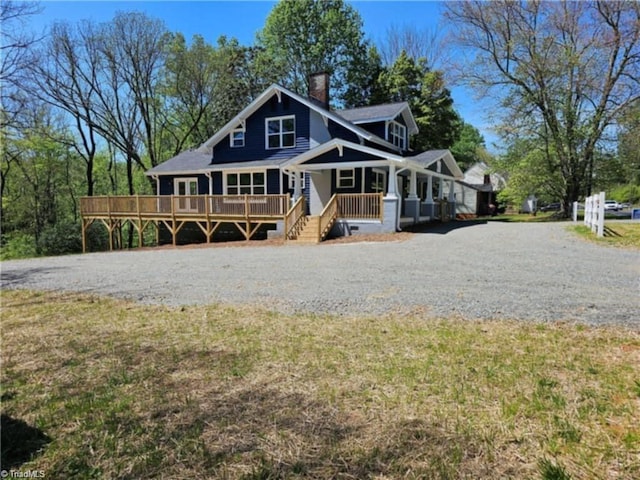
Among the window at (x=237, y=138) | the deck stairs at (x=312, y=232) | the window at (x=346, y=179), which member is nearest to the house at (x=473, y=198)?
the window at (x=346, y=179)

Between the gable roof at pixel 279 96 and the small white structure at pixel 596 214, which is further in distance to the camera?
the gable roof at pixel 279 96

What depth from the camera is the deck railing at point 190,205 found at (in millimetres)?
17125

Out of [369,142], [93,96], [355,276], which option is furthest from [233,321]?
[93,96]

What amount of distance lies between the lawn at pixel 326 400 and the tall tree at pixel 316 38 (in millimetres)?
31523

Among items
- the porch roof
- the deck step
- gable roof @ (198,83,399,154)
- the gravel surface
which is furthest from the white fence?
the deck step

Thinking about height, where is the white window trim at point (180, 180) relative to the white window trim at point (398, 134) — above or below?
below

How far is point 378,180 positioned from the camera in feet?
60.8

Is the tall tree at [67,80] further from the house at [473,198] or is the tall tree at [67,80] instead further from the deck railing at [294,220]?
the house at [473,198]

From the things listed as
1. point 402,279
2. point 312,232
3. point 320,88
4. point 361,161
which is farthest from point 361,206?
point 320,88

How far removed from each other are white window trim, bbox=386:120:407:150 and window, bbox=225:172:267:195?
6.91m

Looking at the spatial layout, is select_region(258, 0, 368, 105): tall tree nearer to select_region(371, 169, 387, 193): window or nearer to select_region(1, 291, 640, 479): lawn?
select_region(371, 169, 387, 193): window

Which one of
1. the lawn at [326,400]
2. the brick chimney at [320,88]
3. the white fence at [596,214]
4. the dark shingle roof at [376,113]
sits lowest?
the lawn at [326,400]

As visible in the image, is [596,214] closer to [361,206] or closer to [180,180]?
[361,206]

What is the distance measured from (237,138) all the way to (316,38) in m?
17.2
